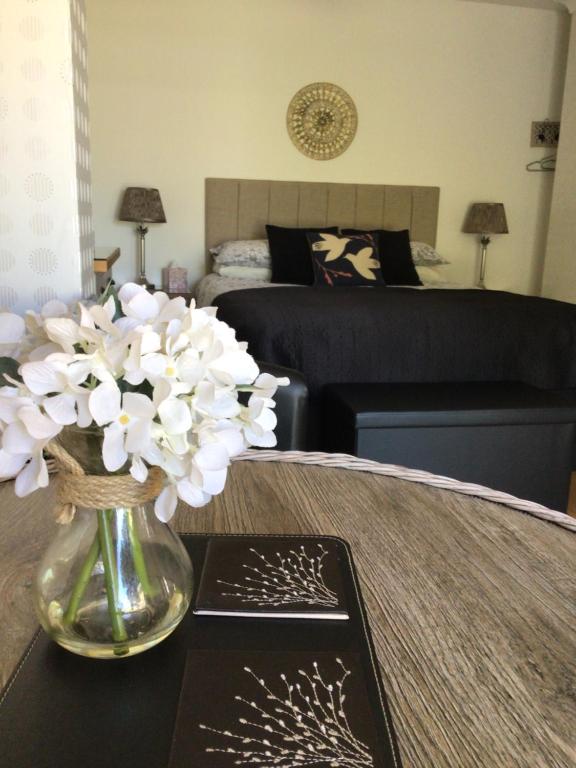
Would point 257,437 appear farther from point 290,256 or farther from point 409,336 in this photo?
point 290,256

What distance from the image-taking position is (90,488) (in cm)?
49

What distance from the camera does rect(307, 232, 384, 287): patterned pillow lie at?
3949mm

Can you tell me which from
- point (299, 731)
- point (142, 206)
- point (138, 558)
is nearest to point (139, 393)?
point (138, 558)

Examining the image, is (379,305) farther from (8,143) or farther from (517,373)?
(8,143)

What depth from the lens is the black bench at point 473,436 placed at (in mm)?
2086

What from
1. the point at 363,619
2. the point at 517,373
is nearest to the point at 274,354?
the point at 517,373

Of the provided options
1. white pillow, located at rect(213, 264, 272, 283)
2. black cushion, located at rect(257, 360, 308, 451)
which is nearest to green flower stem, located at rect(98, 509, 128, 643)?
black cushion, located at rect(257, 360, 308, 451)

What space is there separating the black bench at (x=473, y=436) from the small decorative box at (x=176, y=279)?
2.44 metres

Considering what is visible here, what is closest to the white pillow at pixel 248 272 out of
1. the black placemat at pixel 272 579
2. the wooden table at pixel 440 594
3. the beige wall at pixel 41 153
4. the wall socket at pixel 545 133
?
the wall socket at pixel 545 133

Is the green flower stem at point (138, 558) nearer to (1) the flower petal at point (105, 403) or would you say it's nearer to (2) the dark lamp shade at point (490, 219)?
(1) the flower petal at point (105, 403)

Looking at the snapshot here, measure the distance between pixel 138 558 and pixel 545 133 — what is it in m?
5.15

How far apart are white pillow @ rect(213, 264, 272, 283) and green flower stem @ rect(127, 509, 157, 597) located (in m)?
3.68

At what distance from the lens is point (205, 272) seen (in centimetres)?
460

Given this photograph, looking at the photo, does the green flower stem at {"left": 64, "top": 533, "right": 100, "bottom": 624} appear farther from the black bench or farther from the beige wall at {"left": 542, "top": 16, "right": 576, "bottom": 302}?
the beige wall at {"left": 542, "top": 16, "right": 576, "bottom": 302}
